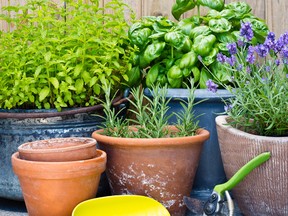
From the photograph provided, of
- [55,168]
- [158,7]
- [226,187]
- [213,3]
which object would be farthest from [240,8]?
[55,168]

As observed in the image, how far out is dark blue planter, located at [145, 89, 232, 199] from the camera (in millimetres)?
2021

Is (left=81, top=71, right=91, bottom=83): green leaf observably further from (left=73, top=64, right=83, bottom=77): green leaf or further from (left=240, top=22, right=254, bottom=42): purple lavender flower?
(left=240, top=22, right=254, bottom=42): purple lavender flower

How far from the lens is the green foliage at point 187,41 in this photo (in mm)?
2086

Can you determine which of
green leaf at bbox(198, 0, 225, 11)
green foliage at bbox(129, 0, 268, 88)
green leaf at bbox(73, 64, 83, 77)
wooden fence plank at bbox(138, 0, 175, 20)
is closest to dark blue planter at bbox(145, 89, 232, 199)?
green foliage at bbox(129, 0, 268, 88)

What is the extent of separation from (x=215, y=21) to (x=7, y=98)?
88 cm

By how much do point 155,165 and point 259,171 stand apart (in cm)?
35

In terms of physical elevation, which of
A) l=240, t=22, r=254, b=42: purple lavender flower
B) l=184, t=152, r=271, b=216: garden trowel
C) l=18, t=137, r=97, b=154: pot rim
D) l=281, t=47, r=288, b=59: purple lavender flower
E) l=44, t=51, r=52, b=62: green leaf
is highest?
l=240, t=22, r=254, b=42: purple lavender flower

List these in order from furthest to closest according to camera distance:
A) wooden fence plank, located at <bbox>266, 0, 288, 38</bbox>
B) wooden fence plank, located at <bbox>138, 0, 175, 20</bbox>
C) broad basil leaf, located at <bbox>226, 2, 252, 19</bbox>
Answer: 1. wooden fence plank, located at <bbox>138, 0, 175, 20</bbox>
2. wooden fence plank, located at <bbox>266, 0, 288, 38</bbox>
3. broad basil leaf, located at <bbox>226, 2, 252, 19</bbox>

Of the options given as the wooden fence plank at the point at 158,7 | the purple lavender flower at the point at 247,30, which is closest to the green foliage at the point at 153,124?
the purple lavender flower at the point at 247,30

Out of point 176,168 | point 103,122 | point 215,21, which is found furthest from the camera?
point 215,21

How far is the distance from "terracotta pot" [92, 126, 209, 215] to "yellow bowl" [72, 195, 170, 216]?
0.09 meters

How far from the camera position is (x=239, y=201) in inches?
69.1

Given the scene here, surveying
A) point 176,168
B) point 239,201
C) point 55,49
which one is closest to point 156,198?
point 176,168

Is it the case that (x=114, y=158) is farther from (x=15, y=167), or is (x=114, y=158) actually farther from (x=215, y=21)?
(x=215, y=21)
